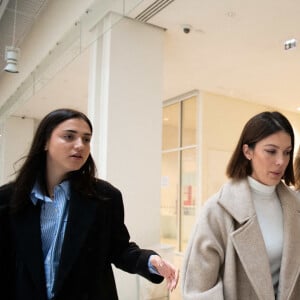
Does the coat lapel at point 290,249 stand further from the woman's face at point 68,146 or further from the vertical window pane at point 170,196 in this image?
the vertical window pane at point 170,196

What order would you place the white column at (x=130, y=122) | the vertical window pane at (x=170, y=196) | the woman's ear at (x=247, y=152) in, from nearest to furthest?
the woman's ear at (x=247, y=152) → the white column at (x=130, y=122) → the vertical window pane at (x=170, y=196)

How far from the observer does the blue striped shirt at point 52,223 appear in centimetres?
127

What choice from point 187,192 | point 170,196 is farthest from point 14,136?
point 187,192

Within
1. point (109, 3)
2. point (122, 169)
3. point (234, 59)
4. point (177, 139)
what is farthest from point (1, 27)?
point (177, 139)

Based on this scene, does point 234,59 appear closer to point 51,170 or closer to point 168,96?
point 168,96

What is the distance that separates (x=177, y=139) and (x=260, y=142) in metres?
6.71

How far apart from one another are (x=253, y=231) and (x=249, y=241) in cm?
5

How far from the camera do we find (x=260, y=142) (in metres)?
1.53

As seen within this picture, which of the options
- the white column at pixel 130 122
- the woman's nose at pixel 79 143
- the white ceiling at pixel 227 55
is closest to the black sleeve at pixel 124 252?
the woman's nose at pixel 79 143

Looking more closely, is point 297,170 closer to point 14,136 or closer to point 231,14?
point 231,14

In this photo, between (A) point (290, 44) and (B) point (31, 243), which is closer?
(B) point (31, 243)

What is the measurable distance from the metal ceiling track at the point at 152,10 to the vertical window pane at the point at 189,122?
11.9 feet

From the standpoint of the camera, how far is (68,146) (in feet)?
4.56

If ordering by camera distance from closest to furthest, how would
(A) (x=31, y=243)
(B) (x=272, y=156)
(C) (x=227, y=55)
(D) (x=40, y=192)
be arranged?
(A) (x=31, y=243) → (D) (x=40, y=192) → (B) (x=272, y=156) → (C) (x=227, y=55)
